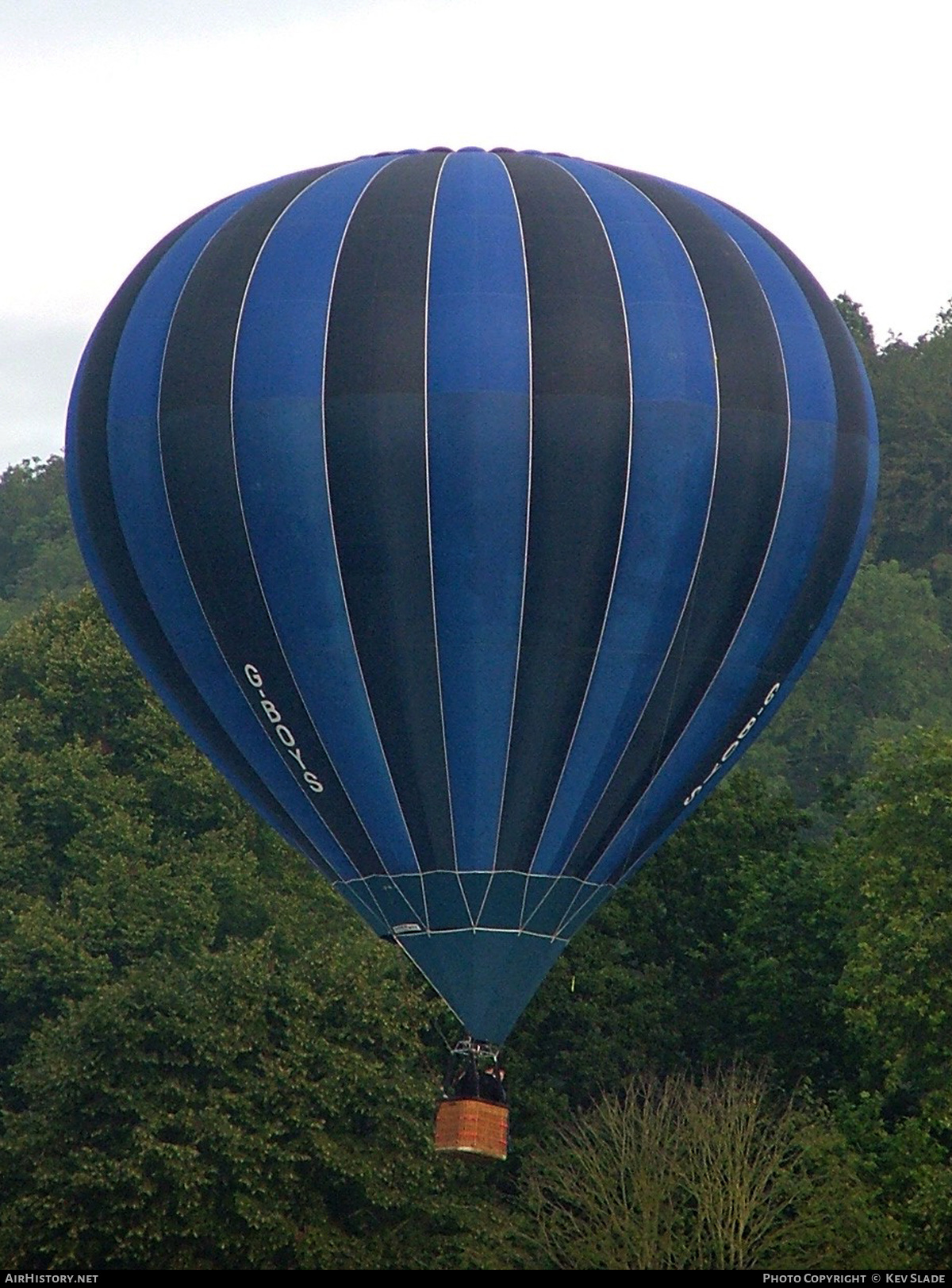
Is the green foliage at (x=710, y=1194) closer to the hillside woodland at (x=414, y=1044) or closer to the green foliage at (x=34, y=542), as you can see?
the hillside woodland at (x=414, y=1044)

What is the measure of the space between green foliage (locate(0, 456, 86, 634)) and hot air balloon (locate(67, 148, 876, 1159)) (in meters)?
54.9

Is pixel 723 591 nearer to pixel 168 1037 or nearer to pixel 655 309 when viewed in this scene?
pixel 655 309

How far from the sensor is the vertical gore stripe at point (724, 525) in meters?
32.9

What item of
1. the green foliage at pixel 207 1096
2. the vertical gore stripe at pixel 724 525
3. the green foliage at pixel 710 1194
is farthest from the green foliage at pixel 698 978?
the vertical gore stripe at pixel 724 525

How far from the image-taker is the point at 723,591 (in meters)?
33.2

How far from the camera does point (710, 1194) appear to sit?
40719 millimetres

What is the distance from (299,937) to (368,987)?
6275 millimetres

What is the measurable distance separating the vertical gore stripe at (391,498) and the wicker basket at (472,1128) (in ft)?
8.83

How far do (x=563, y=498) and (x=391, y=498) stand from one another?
1844mm

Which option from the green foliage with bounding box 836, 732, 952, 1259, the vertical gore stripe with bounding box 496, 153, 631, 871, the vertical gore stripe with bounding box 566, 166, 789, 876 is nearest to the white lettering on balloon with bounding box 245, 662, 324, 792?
the vertical gore stripe with bounding box 496, 153, 631, 871

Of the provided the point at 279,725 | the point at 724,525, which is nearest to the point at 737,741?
the point at 724,525

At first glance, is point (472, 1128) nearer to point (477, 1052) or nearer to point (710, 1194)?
point (477, 1052)

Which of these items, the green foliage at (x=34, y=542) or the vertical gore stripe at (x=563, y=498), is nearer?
the vertical gore stripe at (x=563, y=498)

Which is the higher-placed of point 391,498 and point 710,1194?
point 391,498
